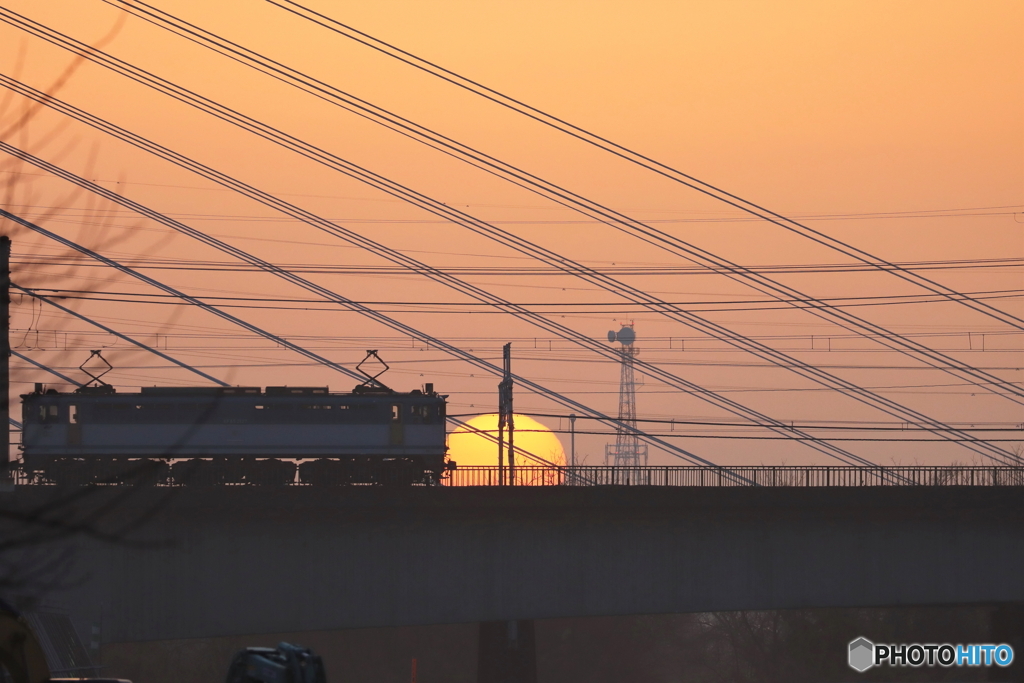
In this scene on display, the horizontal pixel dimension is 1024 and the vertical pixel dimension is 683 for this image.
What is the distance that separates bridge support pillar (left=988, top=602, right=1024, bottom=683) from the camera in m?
52.1

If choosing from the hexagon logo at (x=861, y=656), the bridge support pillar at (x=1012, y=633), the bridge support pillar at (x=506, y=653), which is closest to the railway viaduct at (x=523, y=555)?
the bridge support pillar at (x=1012, y=633)

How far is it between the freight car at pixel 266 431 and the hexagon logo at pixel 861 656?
49.9 metres

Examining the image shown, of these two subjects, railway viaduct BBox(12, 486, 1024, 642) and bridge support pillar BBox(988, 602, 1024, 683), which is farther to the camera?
bridge support pillar BBox(988, 602, 1024, 683)

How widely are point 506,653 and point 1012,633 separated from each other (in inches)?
1000

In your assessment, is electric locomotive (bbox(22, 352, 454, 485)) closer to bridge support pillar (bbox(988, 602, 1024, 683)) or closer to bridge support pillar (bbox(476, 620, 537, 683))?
bridge support pillar (bbox(476, 620, 537, 683))

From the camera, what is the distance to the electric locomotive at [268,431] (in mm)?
45812

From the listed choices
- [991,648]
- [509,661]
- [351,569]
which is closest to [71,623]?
[351,569]

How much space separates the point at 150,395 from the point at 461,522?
1713 cm

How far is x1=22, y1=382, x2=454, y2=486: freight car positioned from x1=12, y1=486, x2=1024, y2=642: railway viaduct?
345 inches

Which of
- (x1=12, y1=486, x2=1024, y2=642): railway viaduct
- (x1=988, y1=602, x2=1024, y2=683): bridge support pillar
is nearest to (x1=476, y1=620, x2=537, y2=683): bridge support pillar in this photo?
(x1=12, y1=486, x2=1024, y2=642): railway viaduct

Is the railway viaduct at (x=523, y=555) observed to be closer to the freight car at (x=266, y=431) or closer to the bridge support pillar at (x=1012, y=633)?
the freight car at (x=266, y=431)

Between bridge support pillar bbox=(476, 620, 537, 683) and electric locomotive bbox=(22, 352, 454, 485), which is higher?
electric locomotive bbox=(22, 352, 454, 485)

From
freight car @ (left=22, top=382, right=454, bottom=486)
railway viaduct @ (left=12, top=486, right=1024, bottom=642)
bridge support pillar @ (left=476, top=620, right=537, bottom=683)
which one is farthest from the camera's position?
bridge support pillar @ (left=476, top=620, right=537, bottom=683)

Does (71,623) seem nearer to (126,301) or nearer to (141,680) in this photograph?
(126,301)
